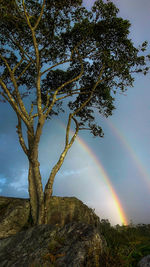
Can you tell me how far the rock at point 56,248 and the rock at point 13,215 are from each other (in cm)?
674

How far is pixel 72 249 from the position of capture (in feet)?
21.2

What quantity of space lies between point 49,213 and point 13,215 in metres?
2.73

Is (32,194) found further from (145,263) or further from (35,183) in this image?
(145,263)

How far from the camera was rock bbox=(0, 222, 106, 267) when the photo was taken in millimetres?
6199

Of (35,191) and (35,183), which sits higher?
(35,183)

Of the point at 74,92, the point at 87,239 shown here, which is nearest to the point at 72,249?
the point at 87,239

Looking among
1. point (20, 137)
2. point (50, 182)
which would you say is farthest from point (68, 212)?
point (20, 137)

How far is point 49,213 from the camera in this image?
1655cm

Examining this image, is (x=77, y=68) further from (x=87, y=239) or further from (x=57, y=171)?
(x=87, y=239)

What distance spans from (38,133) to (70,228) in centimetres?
939

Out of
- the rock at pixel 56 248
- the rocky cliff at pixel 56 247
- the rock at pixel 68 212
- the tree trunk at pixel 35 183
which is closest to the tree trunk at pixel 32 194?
the tree trunk at pixel 35 183

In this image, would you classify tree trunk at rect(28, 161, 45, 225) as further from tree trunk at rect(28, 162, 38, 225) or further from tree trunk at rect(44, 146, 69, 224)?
tree trunk at rect(44, 146, 69, 224)

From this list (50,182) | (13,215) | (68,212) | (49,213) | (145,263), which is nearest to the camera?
(145,263)

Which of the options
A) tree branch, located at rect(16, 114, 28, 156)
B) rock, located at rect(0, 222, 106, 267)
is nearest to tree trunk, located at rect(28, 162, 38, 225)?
tree branch, located at rect(16, 114, 28, 156)
